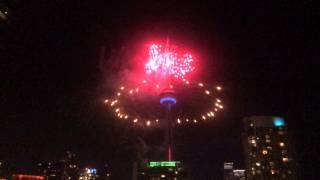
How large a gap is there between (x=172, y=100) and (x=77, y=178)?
11773cm

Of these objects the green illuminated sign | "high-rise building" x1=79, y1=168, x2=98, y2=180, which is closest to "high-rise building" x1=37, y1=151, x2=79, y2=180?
"high-rise building" x1=79, y1=168, x2=98, y2=180

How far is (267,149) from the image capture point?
6831 inches

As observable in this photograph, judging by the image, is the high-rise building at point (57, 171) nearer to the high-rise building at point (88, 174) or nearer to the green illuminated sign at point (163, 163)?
the high-rise building at point (88, 174)

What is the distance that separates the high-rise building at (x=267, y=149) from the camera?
161500 mm

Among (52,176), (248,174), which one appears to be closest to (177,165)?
(248,174)

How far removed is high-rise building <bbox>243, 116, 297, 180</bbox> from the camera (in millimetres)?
161500

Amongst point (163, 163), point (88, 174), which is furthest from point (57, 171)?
point (163, 163)

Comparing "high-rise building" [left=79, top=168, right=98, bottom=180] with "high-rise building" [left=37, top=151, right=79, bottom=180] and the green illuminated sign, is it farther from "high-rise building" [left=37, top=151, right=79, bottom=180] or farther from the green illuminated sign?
the green illuminated sign

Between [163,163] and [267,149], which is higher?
[267,149]

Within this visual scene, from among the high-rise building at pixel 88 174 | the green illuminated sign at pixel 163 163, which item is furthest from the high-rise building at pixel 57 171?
the green illuminated sign at pixel 163 163

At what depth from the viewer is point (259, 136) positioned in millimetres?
178375

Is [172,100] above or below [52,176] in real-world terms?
above

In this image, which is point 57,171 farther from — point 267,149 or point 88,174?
point 267,149

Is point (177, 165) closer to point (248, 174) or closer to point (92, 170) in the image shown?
point (248, 174)
